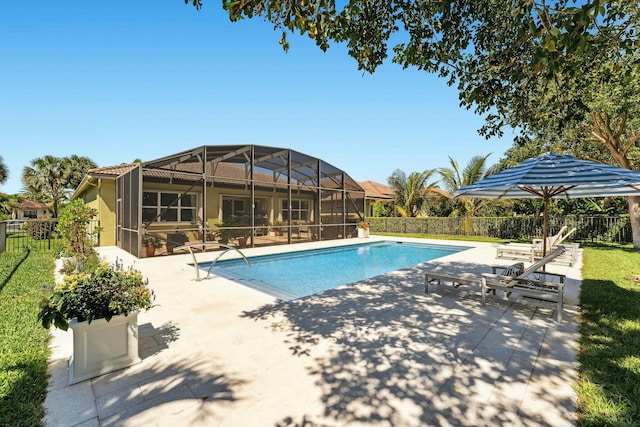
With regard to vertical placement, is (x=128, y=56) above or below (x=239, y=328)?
above

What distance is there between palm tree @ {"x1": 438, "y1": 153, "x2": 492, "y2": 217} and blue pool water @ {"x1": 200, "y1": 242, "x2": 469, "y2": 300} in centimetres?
652

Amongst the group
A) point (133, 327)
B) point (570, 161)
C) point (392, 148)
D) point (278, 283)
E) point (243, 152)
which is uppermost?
point (392, 148)

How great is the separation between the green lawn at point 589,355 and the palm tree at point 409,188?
683 inches

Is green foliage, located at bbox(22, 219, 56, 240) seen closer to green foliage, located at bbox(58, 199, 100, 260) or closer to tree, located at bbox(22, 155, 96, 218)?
green foliage, located at bbox(58, 199, 100, 260)

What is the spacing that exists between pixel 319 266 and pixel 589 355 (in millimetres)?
9189

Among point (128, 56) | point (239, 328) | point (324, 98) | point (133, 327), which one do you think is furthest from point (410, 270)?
point (128, 56)

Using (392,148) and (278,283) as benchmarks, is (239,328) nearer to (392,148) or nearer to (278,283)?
(278,283)

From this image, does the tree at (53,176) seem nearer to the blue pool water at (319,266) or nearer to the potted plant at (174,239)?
the potted plant at (174,239)

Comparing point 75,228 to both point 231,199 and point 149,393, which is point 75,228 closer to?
point 149,393

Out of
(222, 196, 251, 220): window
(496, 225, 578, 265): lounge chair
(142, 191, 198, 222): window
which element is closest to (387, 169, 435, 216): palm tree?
(222, 196, 251, 220): window

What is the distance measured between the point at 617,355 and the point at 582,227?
17.9m

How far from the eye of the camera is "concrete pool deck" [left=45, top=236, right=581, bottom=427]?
8.28ft

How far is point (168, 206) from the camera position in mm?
13773

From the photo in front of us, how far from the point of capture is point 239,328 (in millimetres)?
4438
